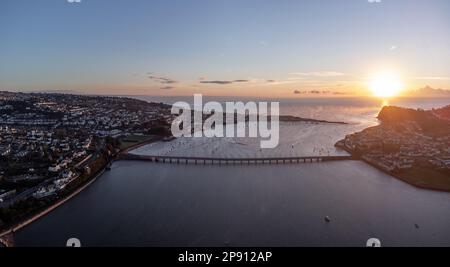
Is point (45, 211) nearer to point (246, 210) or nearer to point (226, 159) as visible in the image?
point (246, 210)

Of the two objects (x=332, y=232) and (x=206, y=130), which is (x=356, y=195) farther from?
(x=206, y=130)

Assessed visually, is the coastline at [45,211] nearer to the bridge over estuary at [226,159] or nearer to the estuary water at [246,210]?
the estuary water at [246,210]

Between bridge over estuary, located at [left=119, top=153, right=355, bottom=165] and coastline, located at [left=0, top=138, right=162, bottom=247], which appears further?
bridge over estuary, located at [left=119, top=153, right=355, bottom=165]

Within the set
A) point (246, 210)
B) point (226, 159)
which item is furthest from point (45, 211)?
point (226, 159)

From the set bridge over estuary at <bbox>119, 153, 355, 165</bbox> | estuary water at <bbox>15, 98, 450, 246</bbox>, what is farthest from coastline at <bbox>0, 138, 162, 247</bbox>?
bridge over estuary at <bbox>119, 153, 355, 165</bbox>

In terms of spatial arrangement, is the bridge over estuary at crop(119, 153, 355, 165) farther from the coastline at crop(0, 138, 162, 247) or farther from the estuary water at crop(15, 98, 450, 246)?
the coastline at crop(0, 138, 162, 247)

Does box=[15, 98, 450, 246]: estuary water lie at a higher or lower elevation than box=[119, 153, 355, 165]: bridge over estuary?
lower

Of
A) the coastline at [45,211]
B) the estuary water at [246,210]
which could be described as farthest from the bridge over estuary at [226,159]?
the coastline at [45,211]
